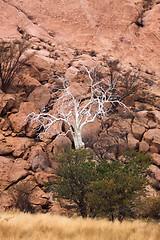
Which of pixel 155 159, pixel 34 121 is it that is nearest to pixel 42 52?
pixel 34 121

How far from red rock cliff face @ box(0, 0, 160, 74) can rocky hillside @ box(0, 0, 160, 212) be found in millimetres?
125

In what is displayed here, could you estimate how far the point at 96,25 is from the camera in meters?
32.2

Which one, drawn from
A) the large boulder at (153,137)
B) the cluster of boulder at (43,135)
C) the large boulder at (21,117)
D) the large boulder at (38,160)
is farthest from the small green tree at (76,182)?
the large boulder at (153,137)

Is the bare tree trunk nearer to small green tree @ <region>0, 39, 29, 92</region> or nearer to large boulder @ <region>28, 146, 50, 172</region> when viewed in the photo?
large boulder @ <region>28, 146, 50, 172</region>

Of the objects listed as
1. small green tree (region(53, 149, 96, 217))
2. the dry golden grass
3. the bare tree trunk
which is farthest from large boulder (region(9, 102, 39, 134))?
the dry golden grass

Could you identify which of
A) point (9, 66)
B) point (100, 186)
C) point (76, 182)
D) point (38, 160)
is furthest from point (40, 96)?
point (100, 186)

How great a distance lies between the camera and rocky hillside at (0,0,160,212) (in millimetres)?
15258

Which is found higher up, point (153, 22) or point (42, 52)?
point (153, 22)

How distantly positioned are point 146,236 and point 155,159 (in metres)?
13.1

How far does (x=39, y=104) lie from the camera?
63.5 ft

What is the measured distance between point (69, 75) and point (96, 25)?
12.8 m

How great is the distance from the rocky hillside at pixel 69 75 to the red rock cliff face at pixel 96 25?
0.12 m

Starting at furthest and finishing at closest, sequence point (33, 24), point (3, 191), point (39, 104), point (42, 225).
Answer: point (33, 24) → point (39, 104) → point (3, 191) → point (42, 225)

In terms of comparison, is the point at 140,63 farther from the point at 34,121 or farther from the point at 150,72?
the point at 34,121
